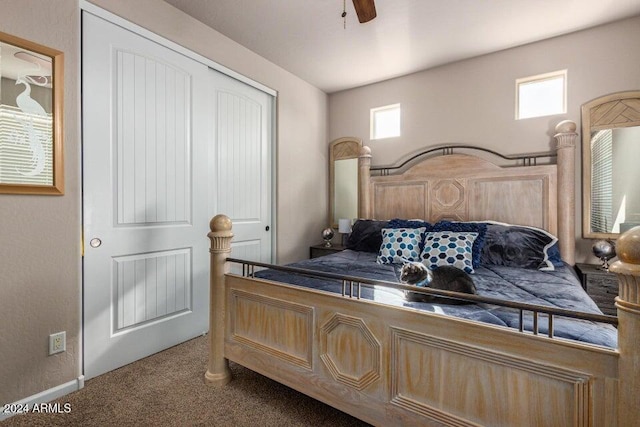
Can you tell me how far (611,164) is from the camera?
2.46 m

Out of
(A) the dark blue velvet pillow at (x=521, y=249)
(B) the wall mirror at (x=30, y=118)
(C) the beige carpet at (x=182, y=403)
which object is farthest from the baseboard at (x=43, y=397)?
(A) the dark blue velvet pillow at (x=521, y=249)

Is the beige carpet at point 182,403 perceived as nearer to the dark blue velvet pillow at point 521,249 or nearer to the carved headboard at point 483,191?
the dark blue velvet pillow at point 521,249

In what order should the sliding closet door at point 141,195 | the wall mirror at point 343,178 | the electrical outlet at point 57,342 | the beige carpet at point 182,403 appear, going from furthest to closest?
the wall mirror at point 343,178 → the sliding closet door at point 141,195 → the electrical outlet at point 57,342 → the beige carpet at point 182,403

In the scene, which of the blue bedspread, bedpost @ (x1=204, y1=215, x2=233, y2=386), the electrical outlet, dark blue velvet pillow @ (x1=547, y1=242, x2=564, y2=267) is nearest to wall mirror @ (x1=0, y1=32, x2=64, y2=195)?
the electrical outlet

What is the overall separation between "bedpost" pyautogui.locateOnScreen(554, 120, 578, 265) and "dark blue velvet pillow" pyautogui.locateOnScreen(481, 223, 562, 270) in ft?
0.60

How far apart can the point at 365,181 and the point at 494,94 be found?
1543mm

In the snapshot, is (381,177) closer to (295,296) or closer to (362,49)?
(362,49)

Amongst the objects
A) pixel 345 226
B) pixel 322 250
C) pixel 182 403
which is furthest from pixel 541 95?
pixel 182 403

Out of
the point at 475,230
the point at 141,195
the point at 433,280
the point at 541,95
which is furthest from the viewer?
the point at 541,95

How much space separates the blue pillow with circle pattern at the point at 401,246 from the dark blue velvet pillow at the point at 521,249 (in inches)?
19.6

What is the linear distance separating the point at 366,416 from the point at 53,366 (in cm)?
177

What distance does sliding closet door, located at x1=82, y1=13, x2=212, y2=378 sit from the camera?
1.92 meters

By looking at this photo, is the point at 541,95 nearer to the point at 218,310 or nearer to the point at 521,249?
the point at 521,249

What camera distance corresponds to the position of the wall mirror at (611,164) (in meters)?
2.38
